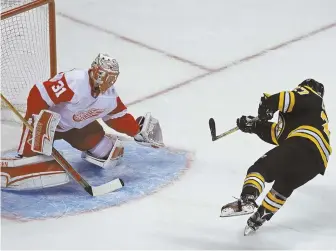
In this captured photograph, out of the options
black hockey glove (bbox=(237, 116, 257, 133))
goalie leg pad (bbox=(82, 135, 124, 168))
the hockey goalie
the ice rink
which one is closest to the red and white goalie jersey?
the hockey goalie

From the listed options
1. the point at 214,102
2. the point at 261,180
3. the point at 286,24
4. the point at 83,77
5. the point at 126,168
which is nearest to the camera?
the point at 261,180

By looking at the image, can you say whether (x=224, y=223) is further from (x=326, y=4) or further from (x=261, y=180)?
(x=326, y=4)

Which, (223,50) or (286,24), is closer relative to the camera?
(223,50)

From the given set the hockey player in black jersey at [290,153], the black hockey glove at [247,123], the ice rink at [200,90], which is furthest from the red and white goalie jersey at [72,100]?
the hockey player in black jersey at [290,153]

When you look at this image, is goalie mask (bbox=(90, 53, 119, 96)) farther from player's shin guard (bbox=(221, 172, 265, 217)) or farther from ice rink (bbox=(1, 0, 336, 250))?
player's shin guard (bbox=(221, 172, 265, 217))

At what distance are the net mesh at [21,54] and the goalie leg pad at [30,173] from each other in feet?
1.99

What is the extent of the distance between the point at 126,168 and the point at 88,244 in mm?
544

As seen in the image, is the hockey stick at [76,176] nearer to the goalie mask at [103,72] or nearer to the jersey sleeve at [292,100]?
the goalie mask at [103,72]

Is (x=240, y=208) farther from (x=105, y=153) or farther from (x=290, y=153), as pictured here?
(x=105, y=153)

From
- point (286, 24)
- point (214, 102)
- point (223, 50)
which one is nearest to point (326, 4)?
point (286, 24)

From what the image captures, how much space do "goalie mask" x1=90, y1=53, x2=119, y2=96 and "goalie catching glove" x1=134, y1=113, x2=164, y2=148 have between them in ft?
1.07

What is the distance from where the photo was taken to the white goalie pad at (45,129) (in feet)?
10.1

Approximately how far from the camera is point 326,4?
5242 mm

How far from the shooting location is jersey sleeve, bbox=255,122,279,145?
10.7 ft
